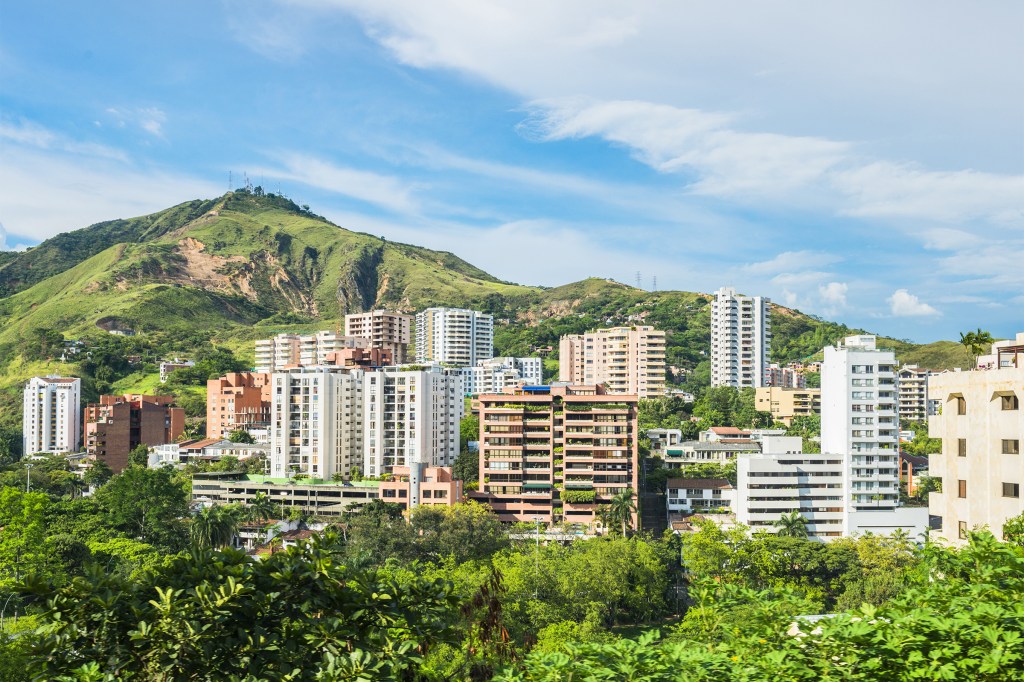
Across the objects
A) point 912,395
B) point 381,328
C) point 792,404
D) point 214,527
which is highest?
point 381,328

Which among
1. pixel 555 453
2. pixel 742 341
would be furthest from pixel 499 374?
pixel 555 453

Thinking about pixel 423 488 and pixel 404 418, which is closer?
pixel 423 488

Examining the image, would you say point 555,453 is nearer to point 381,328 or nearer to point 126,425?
point 126,425

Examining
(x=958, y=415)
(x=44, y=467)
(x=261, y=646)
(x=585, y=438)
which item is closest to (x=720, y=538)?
(x=585, y=438)

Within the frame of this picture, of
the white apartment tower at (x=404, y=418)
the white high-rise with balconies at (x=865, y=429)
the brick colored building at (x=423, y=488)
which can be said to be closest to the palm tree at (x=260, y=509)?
the brick colored building at (x=423, y=488)

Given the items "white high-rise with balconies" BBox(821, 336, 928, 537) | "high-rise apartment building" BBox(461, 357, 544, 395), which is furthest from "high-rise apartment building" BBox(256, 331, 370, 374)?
"white high-rise with balconies" BBox(821, 336, 928, 537)

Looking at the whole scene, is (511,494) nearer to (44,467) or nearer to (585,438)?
(585,438)
